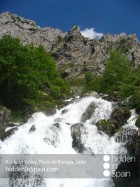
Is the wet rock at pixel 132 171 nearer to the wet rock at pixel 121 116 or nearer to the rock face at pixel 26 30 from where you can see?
the wet rock at pixel 121 116

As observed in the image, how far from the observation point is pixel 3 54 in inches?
1750

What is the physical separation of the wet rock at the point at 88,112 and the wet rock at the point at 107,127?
23.7 feet

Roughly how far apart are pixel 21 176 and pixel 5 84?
19.5 meters

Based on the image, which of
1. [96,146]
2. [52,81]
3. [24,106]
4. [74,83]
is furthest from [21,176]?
[74,83]

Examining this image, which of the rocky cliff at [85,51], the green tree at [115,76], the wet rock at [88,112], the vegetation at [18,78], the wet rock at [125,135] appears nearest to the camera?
the wet rock at [125,135]

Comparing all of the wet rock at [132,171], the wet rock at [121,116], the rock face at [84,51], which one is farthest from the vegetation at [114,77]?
the rock face at [84,51]

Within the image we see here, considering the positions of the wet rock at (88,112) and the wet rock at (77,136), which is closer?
the wet rock at (77,136)

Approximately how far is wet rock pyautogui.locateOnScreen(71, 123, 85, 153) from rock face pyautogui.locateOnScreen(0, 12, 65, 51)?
124 meters

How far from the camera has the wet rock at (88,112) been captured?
41.0 meters

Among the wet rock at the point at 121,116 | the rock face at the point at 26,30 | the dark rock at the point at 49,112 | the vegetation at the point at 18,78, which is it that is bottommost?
the wet rock at the point at 121,116

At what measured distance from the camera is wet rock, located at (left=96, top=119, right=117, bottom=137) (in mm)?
32562

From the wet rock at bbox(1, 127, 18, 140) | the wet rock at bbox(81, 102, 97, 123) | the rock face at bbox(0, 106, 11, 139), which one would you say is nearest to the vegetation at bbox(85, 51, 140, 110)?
the wet rock at bbox(81, 102, 97, 123)

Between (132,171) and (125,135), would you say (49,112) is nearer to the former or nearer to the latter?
(125,135)

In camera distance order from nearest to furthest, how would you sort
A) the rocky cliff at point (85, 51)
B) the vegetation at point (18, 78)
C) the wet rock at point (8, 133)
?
1. the wet rock at point (8, 133)
2. the vegetation at point (18, 78)
3. the rocky cliff at point (85, 51)
